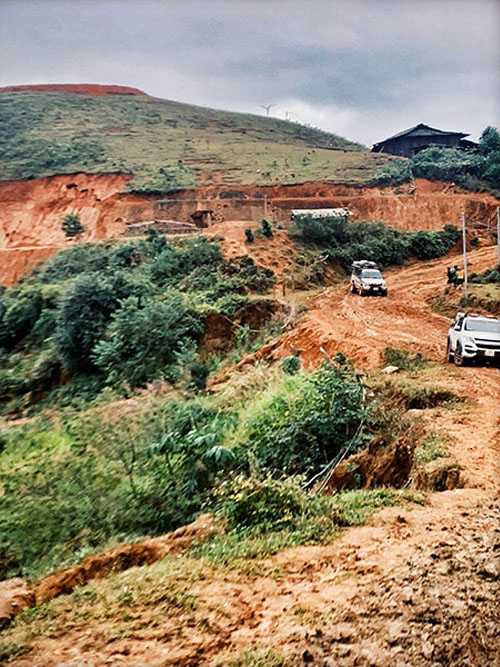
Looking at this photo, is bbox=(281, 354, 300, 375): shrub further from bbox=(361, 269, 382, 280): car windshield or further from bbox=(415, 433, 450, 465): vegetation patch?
bbox=(361, 269, 382, 280): car windshield

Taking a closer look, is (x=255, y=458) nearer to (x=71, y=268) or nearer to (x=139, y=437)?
(x=139, y=437)

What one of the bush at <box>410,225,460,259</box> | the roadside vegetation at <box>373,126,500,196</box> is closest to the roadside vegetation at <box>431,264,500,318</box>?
the bush at <box>410,225,460,259</box>

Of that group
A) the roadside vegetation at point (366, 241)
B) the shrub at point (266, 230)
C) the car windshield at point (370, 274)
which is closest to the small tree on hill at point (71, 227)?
the shrub at point (266, 230)

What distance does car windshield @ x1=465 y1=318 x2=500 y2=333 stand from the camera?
32.6 ft

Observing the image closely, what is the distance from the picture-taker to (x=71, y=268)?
77.9 ft

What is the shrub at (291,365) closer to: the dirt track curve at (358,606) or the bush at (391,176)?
the dirt track curve at (358,606)

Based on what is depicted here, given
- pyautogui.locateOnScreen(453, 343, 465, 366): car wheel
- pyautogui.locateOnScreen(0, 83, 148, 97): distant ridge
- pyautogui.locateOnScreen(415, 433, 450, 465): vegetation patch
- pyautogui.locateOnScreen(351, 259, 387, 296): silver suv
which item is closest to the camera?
pyautogui.locateOnScreen(415, 433, 450, 465): vegetation patch

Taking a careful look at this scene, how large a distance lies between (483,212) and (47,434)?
27.8 metres

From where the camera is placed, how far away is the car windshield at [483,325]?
9945mm

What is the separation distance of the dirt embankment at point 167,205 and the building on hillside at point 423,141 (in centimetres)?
822

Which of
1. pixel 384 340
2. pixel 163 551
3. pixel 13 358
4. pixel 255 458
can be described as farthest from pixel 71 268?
pixel 163 551

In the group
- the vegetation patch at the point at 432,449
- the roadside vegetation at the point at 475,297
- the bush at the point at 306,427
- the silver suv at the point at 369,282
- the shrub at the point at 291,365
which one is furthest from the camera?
the silver suv at the point at 369,282

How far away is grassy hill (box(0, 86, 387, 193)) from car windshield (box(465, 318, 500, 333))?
986 inches

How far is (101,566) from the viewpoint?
4320 millimetres
